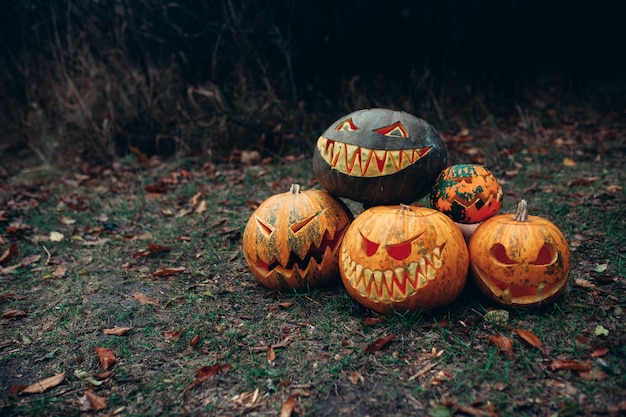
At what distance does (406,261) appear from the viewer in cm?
251

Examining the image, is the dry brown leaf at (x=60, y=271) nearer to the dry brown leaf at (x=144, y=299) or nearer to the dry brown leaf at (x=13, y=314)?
the dry brown leaf at (x=13, y=314)

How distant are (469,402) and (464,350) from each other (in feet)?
1.21

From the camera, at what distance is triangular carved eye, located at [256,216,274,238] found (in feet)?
9.64

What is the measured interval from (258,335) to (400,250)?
914 millimetres

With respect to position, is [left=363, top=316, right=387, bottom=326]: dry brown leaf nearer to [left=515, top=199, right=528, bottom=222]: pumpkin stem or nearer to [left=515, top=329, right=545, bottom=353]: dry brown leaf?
[left=515, top=329, right=545, bottom=353]: dry brown leaf

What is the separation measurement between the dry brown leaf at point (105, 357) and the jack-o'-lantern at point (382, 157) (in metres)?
1.59

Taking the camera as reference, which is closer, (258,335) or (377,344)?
(377,344)

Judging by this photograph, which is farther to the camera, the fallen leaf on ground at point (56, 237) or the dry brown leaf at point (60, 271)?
the fallen leaf on ground at point (56, 237)

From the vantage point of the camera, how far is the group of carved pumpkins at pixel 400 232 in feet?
8.29

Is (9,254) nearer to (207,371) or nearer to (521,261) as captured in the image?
(207,371)

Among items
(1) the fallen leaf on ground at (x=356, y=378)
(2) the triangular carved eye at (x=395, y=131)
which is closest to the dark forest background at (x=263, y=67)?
(2) the triangular carved eye at (x=395, y=131)

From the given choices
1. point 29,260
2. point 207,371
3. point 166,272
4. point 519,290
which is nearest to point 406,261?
point 519,290

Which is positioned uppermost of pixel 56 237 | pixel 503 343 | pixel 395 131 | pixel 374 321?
pixel 395 131

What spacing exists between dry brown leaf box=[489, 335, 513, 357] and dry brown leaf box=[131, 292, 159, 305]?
2.04 metres
